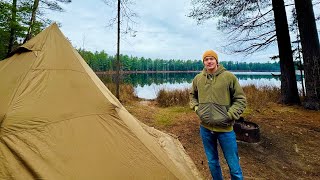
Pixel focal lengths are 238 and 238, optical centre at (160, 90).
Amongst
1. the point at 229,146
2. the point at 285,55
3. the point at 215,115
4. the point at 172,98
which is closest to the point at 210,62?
the point at 215,115

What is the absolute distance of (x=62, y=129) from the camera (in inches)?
105

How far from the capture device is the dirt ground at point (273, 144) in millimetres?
4156

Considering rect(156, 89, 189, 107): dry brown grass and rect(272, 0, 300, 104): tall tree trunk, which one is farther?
rect(156, 89, 189, 107): dry brown grass

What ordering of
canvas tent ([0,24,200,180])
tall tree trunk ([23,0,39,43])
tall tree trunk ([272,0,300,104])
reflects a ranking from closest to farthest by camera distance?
canvas tent ([0,24,200,180]) < tall tree trunk ([272,0,300,104]) < tall tree trunk ([23,0,39,43])

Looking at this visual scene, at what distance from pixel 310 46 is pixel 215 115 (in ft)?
23.4

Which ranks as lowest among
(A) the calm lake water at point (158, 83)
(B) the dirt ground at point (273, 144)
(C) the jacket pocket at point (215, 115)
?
(B) the dirt ground at point (273, 144)

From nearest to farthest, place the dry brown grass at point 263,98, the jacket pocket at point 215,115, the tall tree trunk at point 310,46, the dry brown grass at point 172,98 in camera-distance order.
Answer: the jacket pocket at point 215,115 → the tall tree trunk at point 310,46 → the dry brown grass at point 263,98 → the dry brown grass at point 172,98

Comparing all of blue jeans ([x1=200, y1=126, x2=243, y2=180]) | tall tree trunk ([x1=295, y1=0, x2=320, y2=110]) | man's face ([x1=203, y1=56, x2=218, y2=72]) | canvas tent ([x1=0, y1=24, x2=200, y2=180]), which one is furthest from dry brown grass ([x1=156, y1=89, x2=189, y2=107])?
canvas tent ([x1=0, y1=24, x2=200, y2=180])

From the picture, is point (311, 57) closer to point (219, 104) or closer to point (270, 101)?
point (270, 101)

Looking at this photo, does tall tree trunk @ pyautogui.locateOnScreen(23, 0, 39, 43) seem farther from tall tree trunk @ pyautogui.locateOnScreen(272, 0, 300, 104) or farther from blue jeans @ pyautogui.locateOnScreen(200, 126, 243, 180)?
blue jeans @ pyautogui.locateOnScreen(200, 126, 243, 180)

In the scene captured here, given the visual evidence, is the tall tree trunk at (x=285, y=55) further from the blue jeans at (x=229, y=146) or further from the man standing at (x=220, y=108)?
the blue jeans at (x=229, y=146)

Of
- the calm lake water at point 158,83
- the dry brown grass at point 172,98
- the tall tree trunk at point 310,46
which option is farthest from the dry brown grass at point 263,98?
the dry brown grass at point 172,98

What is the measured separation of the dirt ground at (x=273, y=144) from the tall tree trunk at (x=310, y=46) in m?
0.76

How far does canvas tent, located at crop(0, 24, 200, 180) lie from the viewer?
7.95 ft
